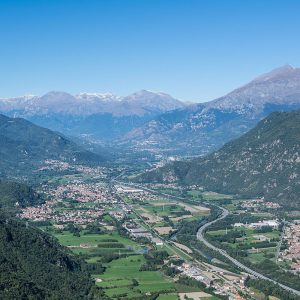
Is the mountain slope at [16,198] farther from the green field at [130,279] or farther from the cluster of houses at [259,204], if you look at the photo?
the green field at [130,279]

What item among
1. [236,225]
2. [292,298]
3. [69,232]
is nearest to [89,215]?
[69,232]

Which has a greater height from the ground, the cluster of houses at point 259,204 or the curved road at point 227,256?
the cluster of houses at point 259,204

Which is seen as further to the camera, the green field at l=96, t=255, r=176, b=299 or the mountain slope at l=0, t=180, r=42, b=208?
the mountain slope at l=0, t=180, r=42, b=208

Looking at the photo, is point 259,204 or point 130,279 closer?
point 130,279

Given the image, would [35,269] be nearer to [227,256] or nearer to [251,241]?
[227,256]

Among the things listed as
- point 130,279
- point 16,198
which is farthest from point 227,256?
point 16,198

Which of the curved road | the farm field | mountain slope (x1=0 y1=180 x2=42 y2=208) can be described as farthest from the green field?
mountain slope (x1=0 y1=180 x2=42 y2=208)

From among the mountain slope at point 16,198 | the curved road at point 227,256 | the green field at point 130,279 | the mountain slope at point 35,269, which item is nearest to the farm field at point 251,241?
the curved road at point 227,256

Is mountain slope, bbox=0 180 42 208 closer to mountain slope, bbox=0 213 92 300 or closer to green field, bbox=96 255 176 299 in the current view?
mountain slope, bbox=0 213 92 300
